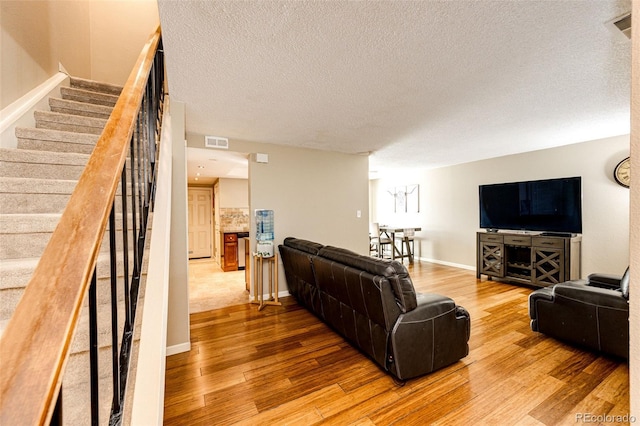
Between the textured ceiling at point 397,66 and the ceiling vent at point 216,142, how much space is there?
0.40ft

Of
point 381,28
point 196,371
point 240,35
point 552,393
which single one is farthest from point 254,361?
point 381,28

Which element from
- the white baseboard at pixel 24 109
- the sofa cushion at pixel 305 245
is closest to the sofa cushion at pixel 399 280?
the sofa cushion at pixel 305 245

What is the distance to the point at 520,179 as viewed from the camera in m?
4.80

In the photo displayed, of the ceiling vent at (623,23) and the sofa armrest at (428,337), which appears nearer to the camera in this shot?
the ceiling vent at (623,23)

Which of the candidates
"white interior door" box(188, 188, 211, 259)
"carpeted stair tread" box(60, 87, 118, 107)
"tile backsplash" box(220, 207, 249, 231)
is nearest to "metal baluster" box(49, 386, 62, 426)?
"carpeted stair tread" box(60, 87, 118, 107)

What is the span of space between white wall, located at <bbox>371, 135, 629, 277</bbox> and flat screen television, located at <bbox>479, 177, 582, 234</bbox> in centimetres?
17

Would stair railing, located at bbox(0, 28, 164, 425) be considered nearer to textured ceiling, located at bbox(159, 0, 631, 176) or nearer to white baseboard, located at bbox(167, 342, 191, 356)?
textured ceiling, located at bbox(159, 0, 631, 176)

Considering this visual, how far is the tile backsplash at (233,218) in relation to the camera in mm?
6383

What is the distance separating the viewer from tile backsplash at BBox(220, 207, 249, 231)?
6383 millimetres

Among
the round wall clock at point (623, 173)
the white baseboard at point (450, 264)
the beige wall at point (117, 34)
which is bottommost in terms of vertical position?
the white baseboard at point (450, 264)

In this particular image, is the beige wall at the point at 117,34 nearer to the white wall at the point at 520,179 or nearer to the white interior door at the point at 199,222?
the white interior door at the point at 199,222

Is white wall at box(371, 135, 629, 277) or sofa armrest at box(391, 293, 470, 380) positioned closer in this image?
sofa armrest at box(391, 293, 470, 380)

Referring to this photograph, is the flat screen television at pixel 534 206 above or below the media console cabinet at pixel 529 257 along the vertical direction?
above

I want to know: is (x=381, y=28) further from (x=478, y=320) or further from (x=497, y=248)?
(x=497, y=248)
